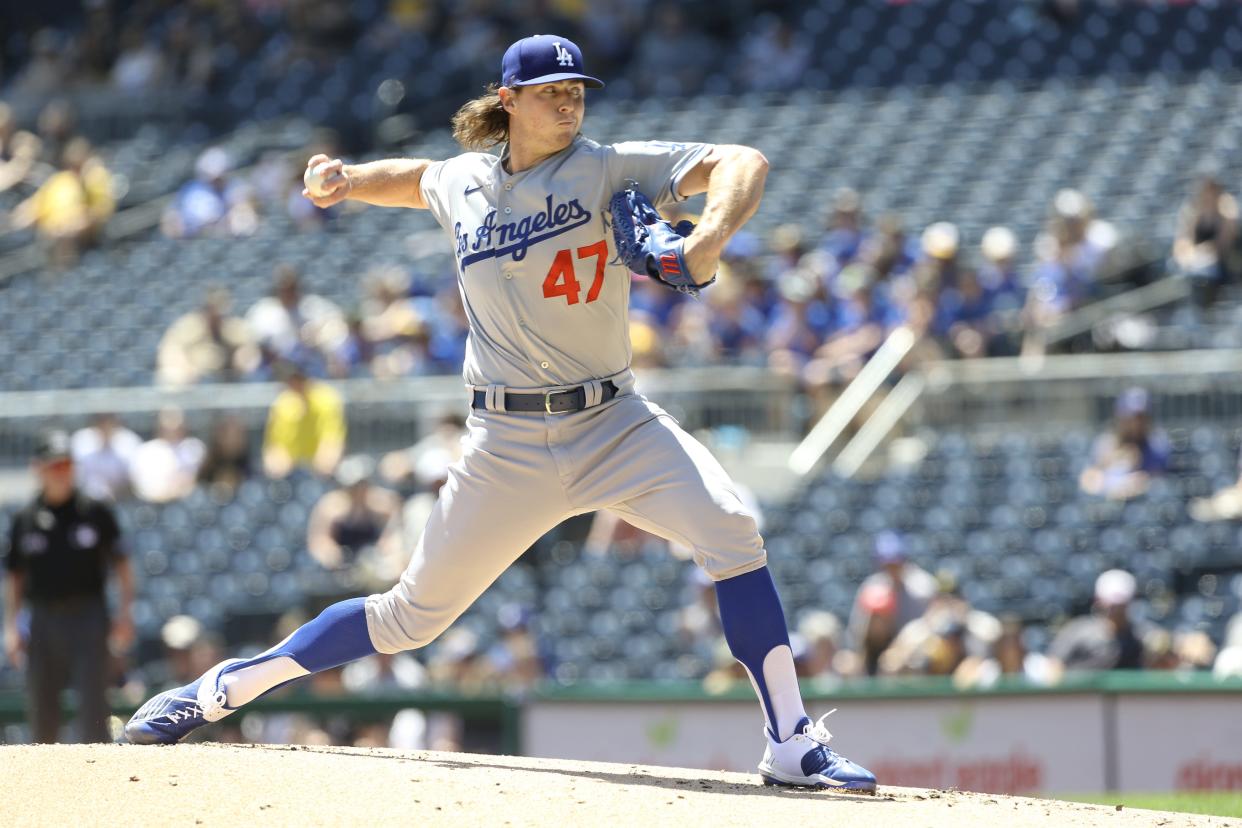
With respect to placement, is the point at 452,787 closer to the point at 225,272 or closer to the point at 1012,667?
the point at 1012,667

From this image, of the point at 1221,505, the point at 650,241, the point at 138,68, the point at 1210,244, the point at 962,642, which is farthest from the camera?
the point at 138,68

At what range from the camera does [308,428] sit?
481 inches

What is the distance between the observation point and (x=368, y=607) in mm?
5191

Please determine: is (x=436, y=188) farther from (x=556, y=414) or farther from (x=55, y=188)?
(x=55, y=188)

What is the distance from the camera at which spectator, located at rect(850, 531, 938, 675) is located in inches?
379

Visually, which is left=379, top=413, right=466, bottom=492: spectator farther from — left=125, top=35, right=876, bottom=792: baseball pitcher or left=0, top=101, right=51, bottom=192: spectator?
left=0, top=101, right=51, bottom=192: spectator

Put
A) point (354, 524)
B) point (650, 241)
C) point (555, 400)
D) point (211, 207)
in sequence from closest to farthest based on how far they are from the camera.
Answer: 1. point (650, 241)
2. point (555, 400)
3. point (354, 524)
4. point (211, 207)

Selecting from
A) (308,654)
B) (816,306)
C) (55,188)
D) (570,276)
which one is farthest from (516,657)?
(55,188)

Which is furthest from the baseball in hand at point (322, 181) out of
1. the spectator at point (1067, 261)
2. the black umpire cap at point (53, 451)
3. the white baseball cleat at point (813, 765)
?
the spectator at point (1067, 261)

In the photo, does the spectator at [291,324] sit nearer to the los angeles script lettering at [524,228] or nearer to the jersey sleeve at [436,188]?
the jersey sleeve at [436,188]

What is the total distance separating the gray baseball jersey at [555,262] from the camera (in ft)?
15.9

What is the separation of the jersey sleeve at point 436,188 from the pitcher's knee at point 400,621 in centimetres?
100

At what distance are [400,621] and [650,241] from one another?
1.27 m

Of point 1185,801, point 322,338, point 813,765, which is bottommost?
point 1185,801
